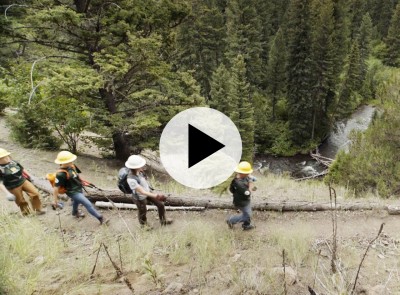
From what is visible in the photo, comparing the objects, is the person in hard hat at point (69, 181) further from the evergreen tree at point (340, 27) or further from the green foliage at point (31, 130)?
the evergreen tree at point (340, 27)

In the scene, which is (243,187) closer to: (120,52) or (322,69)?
(120,52)

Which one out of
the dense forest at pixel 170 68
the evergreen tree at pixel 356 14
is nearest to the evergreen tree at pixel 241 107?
the dense forest at pixel 170 68

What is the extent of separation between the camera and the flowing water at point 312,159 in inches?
1214

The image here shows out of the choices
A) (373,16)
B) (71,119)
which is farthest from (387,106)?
(373,16)

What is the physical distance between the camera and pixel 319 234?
7391 mm

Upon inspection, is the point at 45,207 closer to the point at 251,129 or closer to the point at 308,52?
the point at 251,129

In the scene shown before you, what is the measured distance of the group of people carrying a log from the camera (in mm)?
6918

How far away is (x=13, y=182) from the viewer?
25.3 ft

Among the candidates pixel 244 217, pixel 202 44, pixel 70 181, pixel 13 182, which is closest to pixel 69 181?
pixel 70 181

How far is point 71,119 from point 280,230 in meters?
10.1

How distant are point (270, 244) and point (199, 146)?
7.80 meters

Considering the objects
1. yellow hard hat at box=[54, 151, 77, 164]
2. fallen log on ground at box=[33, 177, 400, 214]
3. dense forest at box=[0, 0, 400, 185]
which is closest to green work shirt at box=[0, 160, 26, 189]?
yellow hard hat at box=[54, 151, 77, 164]

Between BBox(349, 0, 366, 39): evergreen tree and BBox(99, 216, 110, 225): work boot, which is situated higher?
BBox(349, 0, 366, 39): evergreen tree
